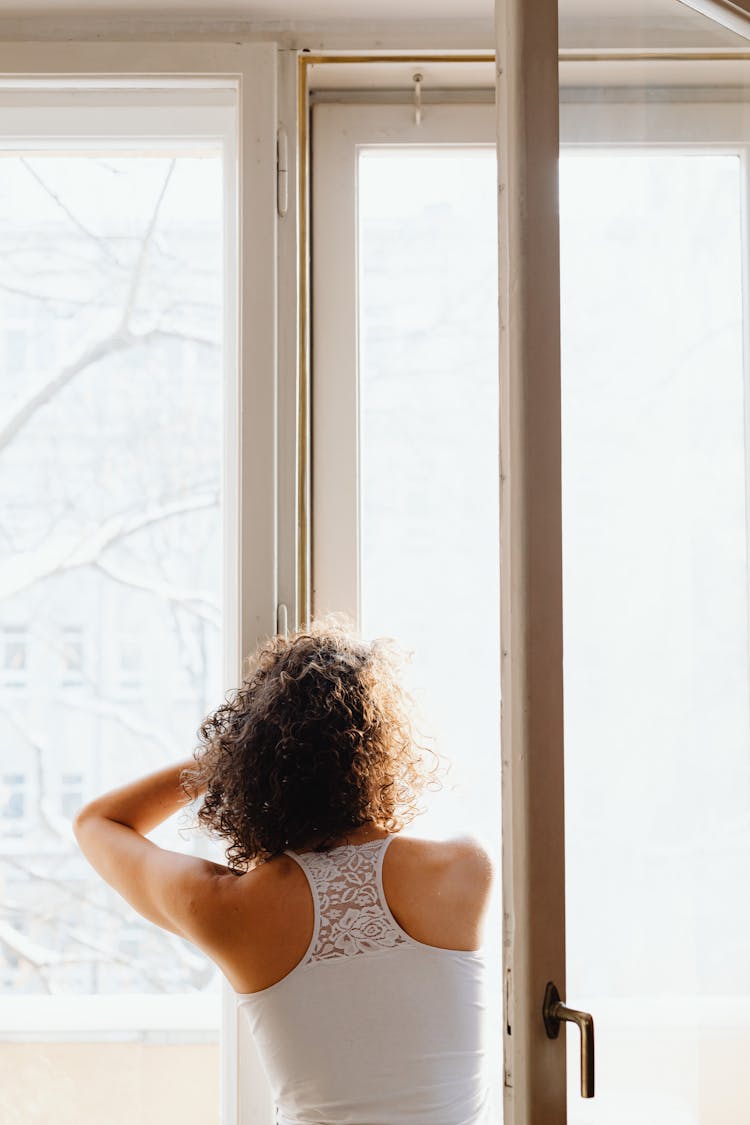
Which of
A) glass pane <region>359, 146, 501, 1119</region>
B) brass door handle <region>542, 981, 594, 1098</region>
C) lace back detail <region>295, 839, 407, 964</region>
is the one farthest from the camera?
glass pane <region>359, 146, 501, 1119</region>

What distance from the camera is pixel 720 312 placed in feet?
3.06

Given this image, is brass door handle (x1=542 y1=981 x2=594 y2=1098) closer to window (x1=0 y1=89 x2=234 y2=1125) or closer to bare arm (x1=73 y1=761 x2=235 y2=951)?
bare arm (x1=73 y1=761 x2=235 y2=951)

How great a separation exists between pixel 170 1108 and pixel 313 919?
62 centimetres

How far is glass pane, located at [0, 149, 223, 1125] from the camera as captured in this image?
1.42 meters

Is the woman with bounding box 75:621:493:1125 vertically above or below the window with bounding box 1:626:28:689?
below

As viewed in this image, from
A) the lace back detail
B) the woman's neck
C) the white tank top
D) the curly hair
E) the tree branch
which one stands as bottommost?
the white tank top

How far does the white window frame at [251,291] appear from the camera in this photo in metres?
1.36

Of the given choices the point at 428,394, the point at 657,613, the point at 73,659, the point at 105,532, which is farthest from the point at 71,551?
the point at 657,613

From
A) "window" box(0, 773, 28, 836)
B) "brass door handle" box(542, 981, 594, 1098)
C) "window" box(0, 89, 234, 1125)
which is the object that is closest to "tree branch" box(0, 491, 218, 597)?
"window" box(0, 89, 234, 1125)

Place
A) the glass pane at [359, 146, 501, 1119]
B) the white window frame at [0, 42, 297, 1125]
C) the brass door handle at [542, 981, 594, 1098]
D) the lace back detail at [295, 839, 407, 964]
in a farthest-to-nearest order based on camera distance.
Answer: the glass pane at [359, 146, 501, 1119] < the white window frame at [0, 42, 297, 1125] < the lace back detail at [295, 839, 407, 964] < the brass door handle at [542, 981, 594, 1098]

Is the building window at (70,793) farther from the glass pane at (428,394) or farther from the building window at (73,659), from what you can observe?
the glass pane at (428,394)

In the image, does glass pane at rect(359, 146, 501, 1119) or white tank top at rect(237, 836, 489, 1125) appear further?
glass pane at rect(359, 146, 501, 1119)

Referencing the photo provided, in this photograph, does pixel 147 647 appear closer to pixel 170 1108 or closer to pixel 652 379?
pixel 170 1108

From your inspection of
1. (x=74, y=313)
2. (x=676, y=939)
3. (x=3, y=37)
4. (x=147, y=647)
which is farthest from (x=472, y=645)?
(x=3, y=37)
